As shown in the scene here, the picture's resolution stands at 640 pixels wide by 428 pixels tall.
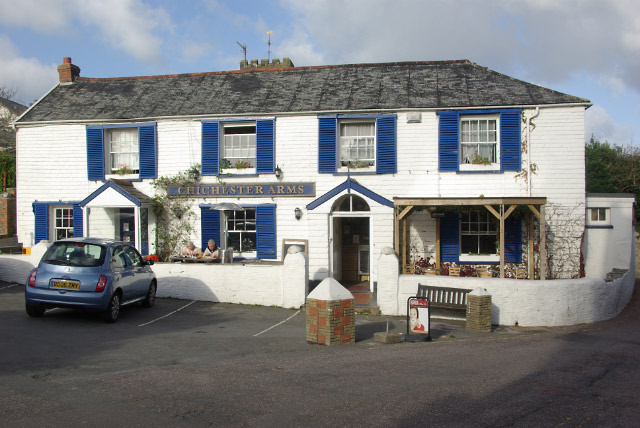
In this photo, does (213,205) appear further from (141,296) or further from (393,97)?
(393,97)

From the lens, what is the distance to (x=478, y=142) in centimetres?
1662

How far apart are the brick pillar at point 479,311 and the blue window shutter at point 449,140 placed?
5468mm

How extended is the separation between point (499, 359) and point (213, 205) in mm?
10651

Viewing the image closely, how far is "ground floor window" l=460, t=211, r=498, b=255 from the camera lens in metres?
16.7

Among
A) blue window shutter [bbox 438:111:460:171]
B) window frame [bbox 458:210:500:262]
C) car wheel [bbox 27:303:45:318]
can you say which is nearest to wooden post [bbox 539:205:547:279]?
window frame [bbox 458:210:500:262]

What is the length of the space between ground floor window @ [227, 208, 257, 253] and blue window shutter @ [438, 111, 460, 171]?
6.10 metres

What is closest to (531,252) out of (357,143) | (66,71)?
(357,143)

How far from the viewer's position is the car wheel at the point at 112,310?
37.3 ft

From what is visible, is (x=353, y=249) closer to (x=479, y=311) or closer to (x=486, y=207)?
(x=486, y=207)

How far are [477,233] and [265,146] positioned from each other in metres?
7.02

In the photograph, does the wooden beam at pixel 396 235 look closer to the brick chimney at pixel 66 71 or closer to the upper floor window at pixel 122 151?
the upper floor window at pixel 122 151

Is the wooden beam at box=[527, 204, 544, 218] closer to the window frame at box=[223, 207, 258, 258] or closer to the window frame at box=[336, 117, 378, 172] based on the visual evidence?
the window frame at box=[336, 117, 378, 172]

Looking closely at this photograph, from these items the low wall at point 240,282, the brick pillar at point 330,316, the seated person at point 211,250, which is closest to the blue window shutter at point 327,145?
the low wall at point 240,282

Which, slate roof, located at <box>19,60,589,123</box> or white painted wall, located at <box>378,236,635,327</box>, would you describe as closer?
white painted wall, located at <box>378,236,635,327</box>
